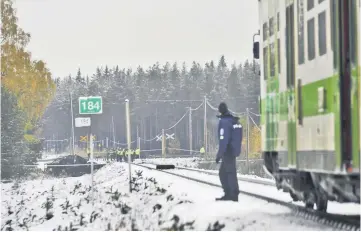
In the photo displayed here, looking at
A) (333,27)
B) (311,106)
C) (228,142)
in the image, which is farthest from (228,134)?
(333,27)

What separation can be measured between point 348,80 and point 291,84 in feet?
7.14

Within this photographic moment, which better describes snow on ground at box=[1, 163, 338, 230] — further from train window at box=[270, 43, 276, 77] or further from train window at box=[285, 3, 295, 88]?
train window at box=[270, 43, 276, 77]

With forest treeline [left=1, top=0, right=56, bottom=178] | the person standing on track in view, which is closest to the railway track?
the person standing on track

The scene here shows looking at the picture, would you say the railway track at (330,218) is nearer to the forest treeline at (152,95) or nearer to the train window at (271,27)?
the train window at (271,27)

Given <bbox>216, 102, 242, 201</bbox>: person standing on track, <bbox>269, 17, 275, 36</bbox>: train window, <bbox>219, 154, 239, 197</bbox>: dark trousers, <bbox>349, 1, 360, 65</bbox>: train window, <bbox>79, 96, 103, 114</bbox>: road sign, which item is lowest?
<bbox>219, 154, 239, 197</bbox>: dark trousers

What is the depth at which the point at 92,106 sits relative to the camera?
55.3 ft

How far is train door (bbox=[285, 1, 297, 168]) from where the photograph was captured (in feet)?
36.8

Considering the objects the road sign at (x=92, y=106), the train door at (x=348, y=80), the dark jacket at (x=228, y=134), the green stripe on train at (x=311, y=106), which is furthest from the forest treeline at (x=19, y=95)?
the train door at (x=348, y=80)

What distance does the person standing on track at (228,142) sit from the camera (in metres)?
13.3

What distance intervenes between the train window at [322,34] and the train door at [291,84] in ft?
4.37

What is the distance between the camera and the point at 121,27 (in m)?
14.6

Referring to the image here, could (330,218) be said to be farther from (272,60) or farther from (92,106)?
(92,106)

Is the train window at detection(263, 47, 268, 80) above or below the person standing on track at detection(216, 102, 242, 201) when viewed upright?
above

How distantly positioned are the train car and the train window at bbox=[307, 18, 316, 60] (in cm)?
1
